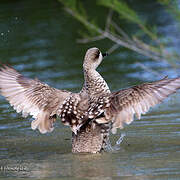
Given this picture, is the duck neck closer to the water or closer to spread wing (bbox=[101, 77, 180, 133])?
spread wing (bbox=[101, 77, 180, 133])

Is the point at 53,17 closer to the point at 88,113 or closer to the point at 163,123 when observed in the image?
the point at 163,123

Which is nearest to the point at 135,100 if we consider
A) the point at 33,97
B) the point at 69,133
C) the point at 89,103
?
the point at 89,103

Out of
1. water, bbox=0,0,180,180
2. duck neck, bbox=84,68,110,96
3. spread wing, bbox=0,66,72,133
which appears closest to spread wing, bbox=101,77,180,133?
duck neck, bbox=84,68,110,96

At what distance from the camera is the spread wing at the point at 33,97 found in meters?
7.54

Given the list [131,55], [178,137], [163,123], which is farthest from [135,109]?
[131,55]

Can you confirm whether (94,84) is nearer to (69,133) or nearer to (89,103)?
(89,103)

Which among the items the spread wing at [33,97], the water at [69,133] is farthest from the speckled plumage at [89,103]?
the water at [69,133]

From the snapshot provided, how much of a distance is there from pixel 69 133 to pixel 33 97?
1.06m

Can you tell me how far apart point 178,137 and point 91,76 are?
1.36 metres

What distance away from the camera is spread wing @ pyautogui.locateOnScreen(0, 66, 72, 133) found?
7.54 metres

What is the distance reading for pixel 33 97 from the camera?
786 cm

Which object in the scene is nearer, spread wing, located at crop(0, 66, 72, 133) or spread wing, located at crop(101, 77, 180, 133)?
spread wing, located at crop(101, 77, 180, 133)

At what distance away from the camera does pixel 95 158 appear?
732 centimetres

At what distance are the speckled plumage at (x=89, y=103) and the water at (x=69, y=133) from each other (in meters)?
0.29
